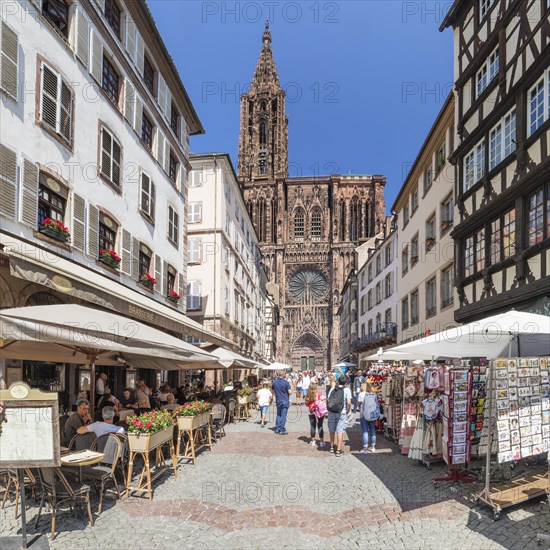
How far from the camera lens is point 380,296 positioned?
123 ft

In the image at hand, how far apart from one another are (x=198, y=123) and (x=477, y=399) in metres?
19.3

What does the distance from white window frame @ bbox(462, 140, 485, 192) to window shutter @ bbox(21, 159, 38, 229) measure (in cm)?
1187

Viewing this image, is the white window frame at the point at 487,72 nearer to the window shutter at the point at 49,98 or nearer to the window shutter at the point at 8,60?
the window shutter at the point at 49,98

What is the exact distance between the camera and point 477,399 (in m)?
8.34

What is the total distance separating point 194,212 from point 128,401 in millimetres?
17914

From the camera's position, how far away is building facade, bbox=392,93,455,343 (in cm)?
1945

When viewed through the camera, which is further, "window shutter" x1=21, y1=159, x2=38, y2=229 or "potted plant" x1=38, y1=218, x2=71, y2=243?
"potted plant" x1=38, y1=218, x2=71, y2=243

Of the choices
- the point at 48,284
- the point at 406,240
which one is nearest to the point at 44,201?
the point at 48,284

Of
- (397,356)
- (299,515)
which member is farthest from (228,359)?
(299,515)

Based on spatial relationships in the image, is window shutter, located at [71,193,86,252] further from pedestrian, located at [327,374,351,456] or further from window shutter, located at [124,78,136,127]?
pedestrian, located at [327,374,351,456]

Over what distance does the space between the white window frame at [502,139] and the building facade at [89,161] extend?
9665 mm

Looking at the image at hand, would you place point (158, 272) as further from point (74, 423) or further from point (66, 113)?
point (74, 423)

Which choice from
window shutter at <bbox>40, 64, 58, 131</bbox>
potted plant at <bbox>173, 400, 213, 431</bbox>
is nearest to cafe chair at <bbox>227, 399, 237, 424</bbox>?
potted plant at <bbox>173, 400, 213, 431</bbox>

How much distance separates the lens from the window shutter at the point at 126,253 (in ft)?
52.5
